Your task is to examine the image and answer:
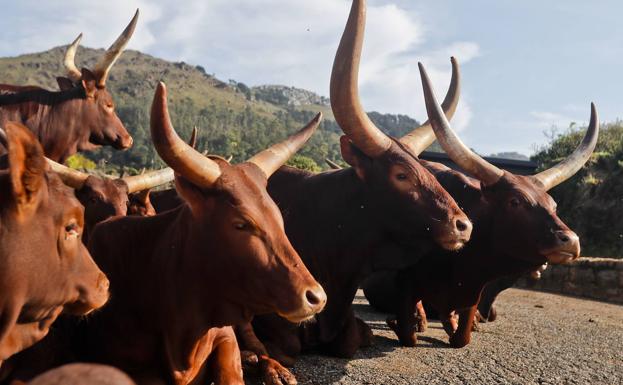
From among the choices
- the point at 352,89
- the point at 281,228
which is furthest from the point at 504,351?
the point at 281,228

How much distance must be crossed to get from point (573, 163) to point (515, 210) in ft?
4.98

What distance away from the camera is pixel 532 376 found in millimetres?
5121

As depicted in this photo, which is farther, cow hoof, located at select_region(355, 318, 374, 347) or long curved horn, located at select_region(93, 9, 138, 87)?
long curved horn, located at select_region(93, 9, 138, 87)

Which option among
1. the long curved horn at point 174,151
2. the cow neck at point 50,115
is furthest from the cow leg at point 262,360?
the cow neck at point 50,115

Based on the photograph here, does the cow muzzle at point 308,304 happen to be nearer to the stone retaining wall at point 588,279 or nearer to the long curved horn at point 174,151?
the long curved horn at point 174,151

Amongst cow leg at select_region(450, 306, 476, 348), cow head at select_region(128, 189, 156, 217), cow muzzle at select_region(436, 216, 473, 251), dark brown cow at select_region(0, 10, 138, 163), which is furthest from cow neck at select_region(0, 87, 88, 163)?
cow leg at select_region(450, 306, 476, 348)

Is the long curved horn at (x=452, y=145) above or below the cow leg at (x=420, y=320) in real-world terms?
above

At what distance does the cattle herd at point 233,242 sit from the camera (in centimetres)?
292

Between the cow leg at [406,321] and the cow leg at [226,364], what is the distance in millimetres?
2554

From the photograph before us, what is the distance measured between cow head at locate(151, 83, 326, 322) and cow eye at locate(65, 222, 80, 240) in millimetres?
566

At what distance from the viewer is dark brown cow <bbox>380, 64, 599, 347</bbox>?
225 inches

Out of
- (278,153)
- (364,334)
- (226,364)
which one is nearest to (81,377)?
(226,364)

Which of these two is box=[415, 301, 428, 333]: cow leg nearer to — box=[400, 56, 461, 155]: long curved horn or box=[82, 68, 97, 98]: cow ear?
box=[400, 56, 461, 155]: long curved horn

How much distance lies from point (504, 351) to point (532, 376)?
0.95m
